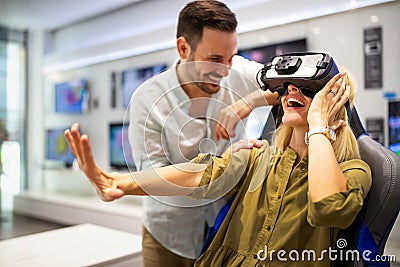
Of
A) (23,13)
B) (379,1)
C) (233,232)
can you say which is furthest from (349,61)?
(23,13)

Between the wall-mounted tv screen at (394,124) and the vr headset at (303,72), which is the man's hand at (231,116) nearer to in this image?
the vr headset at (303,72)

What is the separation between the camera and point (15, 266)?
1483mm

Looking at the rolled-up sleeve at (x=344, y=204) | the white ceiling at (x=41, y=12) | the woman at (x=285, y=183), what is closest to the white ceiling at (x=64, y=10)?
the white ceiling at (x=41, y=12)

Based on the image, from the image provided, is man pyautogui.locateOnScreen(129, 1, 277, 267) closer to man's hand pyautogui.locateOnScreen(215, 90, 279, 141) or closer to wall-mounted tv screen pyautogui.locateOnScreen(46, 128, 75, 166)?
man's hand pyautogui.locateOnScreen(215, 90, 279, 141)

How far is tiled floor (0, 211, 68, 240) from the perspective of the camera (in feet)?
6.44

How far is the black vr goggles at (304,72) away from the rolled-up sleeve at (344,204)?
8.7 inches

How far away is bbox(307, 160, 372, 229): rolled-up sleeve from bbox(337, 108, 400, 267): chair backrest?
44 mm

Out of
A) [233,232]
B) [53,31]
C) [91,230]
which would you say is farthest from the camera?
[53,31]

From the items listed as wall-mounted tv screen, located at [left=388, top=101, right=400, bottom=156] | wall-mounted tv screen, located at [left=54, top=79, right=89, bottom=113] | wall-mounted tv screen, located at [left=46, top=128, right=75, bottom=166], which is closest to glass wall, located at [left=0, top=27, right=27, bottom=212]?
wall-mounted tv screen, located at [left=46, top=128, right=75, bottom=166]

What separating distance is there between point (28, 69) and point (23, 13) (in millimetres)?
318

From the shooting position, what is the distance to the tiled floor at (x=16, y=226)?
196cm

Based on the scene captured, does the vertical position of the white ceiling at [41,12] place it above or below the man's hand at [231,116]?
above

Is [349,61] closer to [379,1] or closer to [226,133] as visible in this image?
[379,1]

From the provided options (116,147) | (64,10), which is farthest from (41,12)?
(116,147)
